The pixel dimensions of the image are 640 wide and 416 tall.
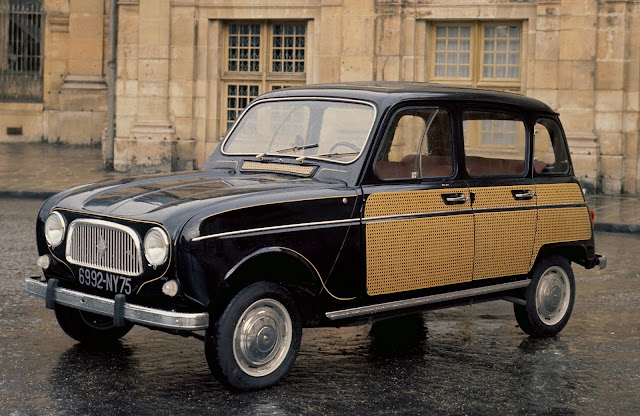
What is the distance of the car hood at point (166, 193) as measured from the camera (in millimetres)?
5902

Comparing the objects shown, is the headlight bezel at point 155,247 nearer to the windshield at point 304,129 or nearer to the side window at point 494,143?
the windshield at point 304,129

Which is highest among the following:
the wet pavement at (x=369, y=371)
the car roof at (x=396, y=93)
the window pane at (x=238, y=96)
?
the window pane at (x=238, y=96)

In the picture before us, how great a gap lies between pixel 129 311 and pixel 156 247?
14.4 inches

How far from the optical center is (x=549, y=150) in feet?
26.7

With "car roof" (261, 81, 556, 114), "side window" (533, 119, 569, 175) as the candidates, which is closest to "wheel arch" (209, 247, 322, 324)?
"car roof" (261, 81, 556, 114)

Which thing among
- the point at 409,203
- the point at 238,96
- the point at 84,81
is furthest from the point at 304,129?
the point at 84,81

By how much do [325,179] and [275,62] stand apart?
14952 millimetres

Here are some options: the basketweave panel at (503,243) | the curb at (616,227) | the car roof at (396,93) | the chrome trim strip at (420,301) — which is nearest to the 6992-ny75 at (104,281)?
the chrome trim strip at (420,301)

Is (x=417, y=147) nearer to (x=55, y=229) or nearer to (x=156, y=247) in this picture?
(x=156, y=247)

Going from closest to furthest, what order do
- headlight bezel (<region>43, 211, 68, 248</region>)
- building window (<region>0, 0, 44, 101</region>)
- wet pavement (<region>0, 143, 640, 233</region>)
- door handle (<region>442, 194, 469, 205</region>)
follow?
headlight bezel (<region>43, 211, 68, 248</region>), door handle (<region>442, 194, 469, 205</region>), wet pavement (<region>0, 143, 640, 233</region>), building window (<region>0, 0, 44, 101</region>)

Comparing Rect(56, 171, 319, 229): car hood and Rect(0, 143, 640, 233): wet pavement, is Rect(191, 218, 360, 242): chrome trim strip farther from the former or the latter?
Rect(0, 143, 640, 233): wet pavement

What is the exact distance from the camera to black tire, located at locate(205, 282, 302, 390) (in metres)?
5.79

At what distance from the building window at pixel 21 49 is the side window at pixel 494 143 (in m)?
25.4

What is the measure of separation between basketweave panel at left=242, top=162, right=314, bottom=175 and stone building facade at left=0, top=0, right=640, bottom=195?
12.8 m
